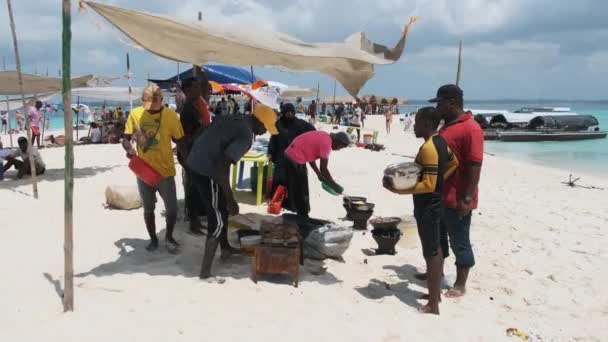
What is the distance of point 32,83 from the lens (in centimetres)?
963

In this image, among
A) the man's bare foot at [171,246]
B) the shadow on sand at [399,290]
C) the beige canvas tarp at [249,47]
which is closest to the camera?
the beige canvas tarp at [249,47]

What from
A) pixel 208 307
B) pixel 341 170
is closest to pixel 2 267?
pixel 208 307

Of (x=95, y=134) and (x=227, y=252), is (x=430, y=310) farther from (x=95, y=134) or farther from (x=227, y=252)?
(x=95, y=134)

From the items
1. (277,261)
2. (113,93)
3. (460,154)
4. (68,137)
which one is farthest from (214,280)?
(113,93)

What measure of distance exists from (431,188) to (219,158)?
170cm

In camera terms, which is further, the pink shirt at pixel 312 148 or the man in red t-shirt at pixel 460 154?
the pink shirt at pixel 312 148

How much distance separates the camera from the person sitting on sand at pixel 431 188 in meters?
3.50

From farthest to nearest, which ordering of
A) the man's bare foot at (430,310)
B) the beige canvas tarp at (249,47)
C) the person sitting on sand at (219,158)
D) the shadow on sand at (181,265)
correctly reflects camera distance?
the shadow on sand at (181,265)
the beige canvas tarp at (249,47)
the person sitting on sand at (219,158)
the man's bare foot at (430,310)

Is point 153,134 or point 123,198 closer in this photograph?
point 153,134

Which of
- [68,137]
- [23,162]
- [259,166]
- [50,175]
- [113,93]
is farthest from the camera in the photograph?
[113,93]

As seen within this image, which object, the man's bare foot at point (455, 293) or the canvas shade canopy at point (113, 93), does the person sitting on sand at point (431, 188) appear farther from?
the canvas shade canopy at point (113, 93)

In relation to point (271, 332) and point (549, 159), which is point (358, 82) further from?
point (549, 159)

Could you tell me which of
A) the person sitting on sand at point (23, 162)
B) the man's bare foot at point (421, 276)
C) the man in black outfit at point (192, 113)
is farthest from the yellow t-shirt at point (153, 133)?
the person sitting on sand at point (23, 162)

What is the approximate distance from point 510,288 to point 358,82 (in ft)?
8.16
